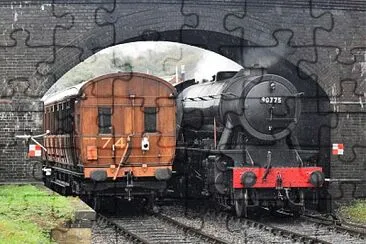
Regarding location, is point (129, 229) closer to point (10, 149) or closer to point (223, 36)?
point (10, 149)

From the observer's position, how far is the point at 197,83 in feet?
57.2

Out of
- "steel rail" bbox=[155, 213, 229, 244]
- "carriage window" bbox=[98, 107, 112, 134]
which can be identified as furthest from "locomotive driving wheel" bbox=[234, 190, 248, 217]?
"carriage window" bbox=[98, 107, 112, 134]

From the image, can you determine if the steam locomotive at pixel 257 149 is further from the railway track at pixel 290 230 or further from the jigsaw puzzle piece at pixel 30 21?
the jigsaw puzzle piece at pixel 30 21

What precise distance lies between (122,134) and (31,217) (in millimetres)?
5007

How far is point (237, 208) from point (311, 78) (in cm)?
416

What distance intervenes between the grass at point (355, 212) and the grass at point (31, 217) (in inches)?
273

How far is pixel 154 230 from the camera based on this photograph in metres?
12.4

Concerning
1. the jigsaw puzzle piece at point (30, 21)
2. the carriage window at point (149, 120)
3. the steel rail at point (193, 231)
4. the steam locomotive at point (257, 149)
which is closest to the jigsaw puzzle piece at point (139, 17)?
the jigsaw puzzle piece at point (30, 21)

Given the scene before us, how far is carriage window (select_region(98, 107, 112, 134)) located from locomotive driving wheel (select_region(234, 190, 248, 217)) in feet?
9.07

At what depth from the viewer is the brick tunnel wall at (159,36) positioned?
1453 cm

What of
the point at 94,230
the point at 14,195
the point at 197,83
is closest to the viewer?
the point at 14,195

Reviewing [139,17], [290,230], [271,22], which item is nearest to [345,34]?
[271,22]

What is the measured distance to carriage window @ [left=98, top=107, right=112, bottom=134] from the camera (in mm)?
13141

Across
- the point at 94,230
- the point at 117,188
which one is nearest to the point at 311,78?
the point at 117,188
